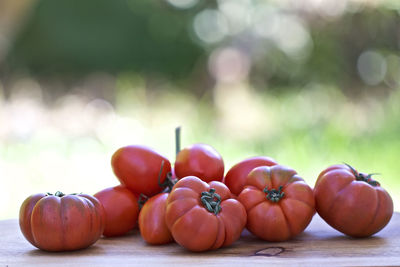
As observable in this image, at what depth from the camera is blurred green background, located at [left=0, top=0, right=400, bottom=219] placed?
386 cm

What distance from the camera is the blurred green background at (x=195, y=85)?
12.7 ft

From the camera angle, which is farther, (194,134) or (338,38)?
(338,38)

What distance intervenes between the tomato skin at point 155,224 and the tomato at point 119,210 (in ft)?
0.35

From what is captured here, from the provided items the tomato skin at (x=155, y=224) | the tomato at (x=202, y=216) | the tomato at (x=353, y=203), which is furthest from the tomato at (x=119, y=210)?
the tomato at (x=353, y=203)

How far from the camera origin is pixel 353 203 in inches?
53.8

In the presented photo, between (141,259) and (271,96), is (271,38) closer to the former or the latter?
(271,96)

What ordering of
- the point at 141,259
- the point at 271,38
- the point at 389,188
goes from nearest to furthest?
the point at 141,259 < the point at 389,188 < the point at 271,38

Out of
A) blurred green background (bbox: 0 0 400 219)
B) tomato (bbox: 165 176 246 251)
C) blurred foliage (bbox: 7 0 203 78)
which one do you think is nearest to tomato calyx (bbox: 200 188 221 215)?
tomato (bbox: 165 176 246 251)

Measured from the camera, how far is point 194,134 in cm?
431

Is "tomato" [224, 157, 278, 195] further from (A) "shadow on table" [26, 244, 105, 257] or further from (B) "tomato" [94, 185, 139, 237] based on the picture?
(A) "shadow on table" [26, 244, 105, 257]

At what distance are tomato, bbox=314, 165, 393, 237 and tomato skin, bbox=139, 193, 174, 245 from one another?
422mm

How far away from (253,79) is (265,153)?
1605mm

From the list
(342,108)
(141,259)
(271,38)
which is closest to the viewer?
(141,259)

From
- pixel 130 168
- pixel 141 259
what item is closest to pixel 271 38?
pixel 130 168
